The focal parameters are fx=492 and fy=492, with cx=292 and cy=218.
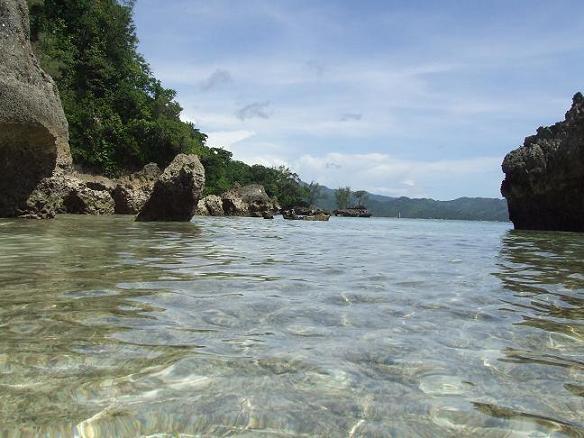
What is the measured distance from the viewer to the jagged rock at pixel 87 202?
26922mm

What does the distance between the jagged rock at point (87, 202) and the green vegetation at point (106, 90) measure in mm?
6349

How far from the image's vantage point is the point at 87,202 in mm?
27578

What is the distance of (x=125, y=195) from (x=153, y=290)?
93.0ft

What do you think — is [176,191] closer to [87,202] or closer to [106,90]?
[87,202]

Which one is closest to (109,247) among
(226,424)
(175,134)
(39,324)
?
(39,324)

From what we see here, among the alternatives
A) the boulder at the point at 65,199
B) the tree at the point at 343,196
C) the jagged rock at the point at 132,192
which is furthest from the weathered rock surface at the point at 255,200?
the tree at the point at 343,196

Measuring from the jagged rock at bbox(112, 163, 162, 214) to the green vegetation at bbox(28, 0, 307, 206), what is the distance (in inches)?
88.1

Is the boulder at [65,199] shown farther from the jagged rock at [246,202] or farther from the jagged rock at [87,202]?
the jagged rock at [246,202]

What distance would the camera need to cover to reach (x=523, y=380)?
2453 mm

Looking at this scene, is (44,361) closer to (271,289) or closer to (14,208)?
(271,289)

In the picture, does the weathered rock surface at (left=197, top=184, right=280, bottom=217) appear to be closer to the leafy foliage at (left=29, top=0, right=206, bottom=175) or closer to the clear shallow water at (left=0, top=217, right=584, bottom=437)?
the leafy foliage at (left=29, top=0, right=206, bottom=175)

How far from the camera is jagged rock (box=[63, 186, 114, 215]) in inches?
1060

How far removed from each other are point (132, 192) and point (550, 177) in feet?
78.7

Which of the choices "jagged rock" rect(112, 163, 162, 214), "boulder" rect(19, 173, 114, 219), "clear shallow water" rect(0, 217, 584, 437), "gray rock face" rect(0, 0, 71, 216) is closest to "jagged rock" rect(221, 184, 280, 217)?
"jagged rock" rect(112, 163, 162, 214)
